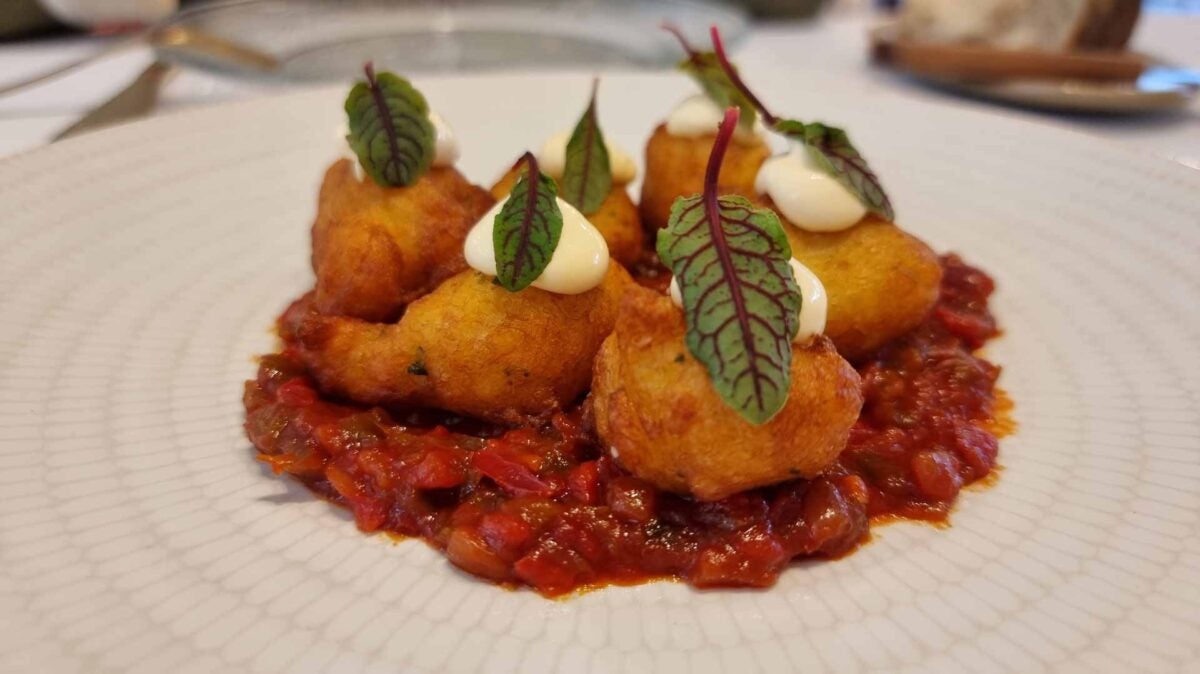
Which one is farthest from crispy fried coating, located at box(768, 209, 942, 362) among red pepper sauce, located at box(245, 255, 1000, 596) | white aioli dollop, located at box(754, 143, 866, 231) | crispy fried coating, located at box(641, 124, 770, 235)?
crispy fried coating, located at box(641, 124, 770, 235)

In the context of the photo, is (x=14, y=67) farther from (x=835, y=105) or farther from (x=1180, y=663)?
(x=1180, y=663)

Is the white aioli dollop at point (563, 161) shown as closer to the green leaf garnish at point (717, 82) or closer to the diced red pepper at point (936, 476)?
the green leaf garnish at point (717, 82)

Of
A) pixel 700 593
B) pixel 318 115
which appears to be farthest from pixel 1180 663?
pixel 318 115

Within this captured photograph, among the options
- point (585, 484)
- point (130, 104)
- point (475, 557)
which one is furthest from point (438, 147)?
point (130, 104)

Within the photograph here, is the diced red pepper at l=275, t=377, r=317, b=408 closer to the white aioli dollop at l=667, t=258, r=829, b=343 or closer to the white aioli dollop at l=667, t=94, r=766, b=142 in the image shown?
the white aioli dollop at l=667, t=258, r=829, b=343

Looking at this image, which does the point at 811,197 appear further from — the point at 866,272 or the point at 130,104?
the point at 130,104
